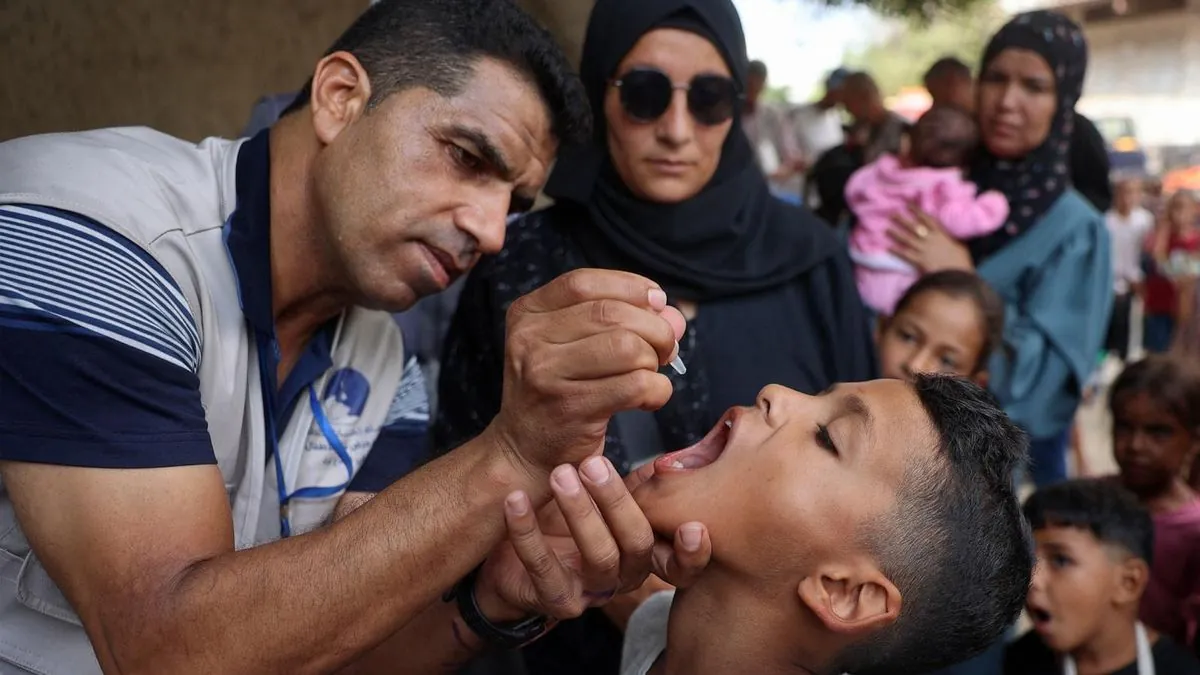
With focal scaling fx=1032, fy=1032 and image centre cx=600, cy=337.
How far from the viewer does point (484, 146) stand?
2.26 meters

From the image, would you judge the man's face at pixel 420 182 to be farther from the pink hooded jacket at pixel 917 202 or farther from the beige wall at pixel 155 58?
the pink hooded jacket at pixel 917 202

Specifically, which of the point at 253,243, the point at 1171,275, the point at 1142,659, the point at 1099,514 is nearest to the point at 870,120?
the point at 1171,275

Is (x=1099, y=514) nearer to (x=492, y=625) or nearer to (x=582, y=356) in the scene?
(x=492, y=625)

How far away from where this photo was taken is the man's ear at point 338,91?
7.67ft

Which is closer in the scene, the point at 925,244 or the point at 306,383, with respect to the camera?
the point at 306,383

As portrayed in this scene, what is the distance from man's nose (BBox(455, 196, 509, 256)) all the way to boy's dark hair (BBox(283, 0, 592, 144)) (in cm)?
25

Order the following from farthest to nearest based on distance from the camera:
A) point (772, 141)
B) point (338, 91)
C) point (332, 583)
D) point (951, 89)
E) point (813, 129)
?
point (813, 129)
point (772, 141)
point (951, 89)
point (338, 91)
point (332, 583)

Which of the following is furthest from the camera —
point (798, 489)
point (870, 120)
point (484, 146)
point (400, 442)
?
point (870, 120)

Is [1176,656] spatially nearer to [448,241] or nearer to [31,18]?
[448,241]

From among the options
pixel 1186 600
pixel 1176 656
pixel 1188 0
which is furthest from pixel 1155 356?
pixel 1188 0

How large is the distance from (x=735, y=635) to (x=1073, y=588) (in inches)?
56.7

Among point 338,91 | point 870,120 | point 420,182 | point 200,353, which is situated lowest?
point 870,120

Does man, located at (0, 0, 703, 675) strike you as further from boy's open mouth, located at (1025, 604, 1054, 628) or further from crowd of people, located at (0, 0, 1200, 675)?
boy's open mouth, located at (1025, 604, 1054, 628)

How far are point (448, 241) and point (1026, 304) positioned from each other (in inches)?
94.2
